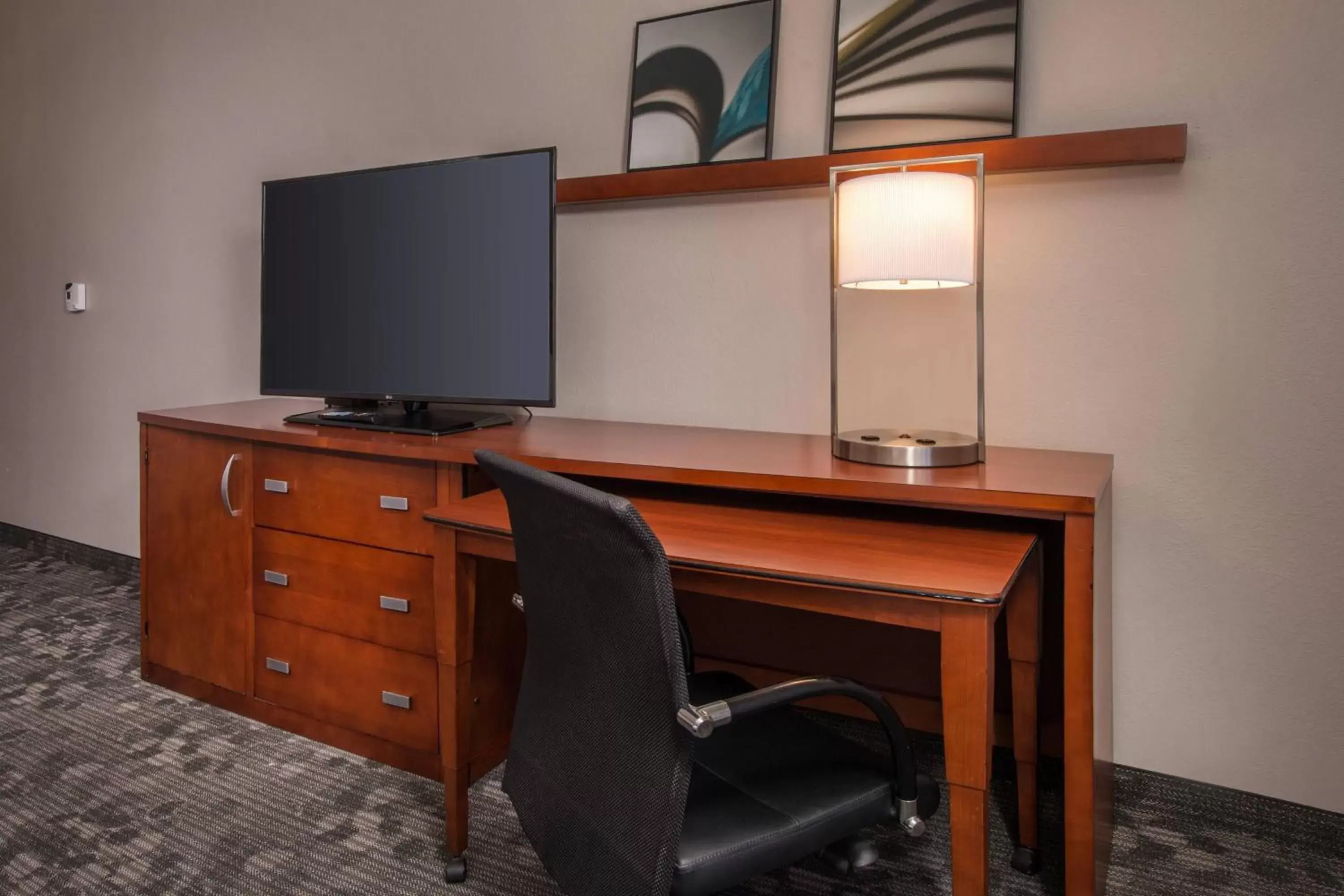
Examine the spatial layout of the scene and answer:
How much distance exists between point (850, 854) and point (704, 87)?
5.39 feet

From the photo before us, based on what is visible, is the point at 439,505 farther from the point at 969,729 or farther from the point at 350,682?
the point at 969,729

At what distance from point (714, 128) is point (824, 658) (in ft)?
4.03

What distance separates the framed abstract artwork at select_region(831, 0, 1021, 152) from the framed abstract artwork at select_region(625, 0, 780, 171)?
6.8 inches

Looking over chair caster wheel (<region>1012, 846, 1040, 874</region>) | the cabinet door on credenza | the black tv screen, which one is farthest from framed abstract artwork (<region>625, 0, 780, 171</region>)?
chair caster wheel (<region>1012, 846, 1040, 874</region>)

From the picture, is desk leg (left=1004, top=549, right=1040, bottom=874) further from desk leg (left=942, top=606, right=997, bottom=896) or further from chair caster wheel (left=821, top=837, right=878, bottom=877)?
chair caster wheel (left=821, top=837, right=878, bottom=877)

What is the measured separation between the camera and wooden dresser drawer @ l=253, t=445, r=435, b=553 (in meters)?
1.85

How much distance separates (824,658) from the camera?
1.97m

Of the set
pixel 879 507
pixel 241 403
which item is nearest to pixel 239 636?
pixel 241 403

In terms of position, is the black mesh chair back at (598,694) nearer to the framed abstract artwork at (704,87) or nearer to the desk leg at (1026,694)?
the desk leg at (1026,694)

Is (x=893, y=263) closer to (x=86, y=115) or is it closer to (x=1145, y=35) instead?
(x=1145, y=35)

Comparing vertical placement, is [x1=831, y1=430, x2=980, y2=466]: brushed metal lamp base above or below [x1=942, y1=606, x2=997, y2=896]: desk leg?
above

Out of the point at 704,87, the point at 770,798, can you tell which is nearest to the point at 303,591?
the point at 770,798

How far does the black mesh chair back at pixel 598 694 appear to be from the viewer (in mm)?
955

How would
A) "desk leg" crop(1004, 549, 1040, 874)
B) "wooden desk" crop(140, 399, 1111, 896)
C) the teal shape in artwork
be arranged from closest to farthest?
"wooden desk" crop(140, 399, 1111, 896)
"desk leg" crop(1004, 549, 1040, 874)
the teal shape in artwork
